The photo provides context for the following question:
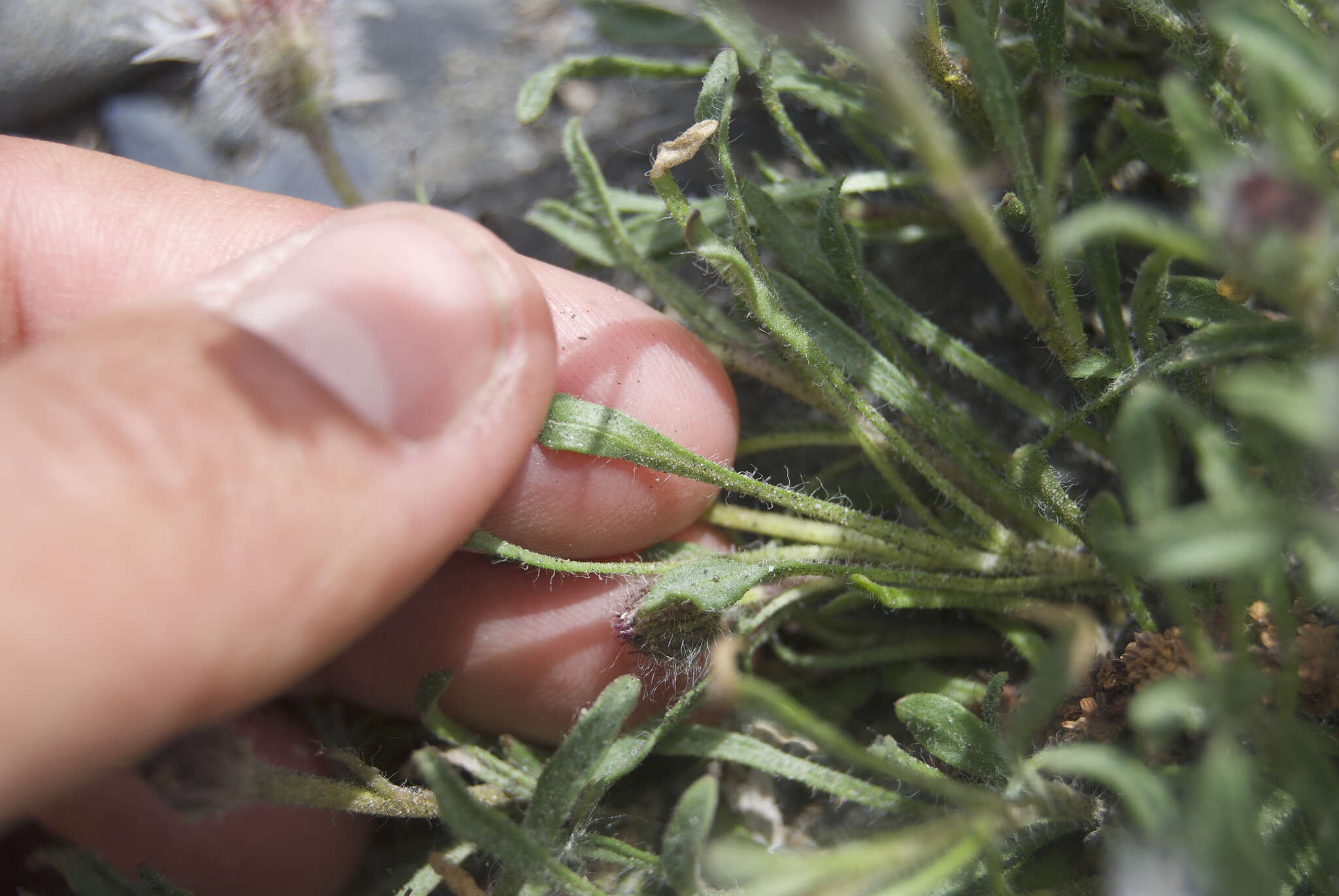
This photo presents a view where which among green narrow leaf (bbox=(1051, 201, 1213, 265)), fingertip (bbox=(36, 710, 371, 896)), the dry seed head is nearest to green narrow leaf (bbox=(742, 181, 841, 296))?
the dry seed head

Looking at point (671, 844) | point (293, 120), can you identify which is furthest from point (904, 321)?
point (293, 120)

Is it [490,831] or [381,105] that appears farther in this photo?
[381,105]

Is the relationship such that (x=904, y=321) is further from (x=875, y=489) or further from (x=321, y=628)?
(x=321, y=628)

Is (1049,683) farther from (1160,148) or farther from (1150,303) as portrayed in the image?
(1160,148)

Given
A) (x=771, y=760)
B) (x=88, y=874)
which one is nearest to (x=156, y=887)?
(x=88, y=874)

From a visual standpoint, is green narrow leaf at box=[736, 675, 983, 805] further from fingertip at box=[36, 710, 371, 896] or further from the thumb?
fingertip at box=[36, 710, 371, 896]

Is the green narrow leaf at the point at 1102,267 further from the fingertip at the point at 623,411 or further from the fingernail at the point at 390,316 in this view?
the fingernail at the point at 390,316
